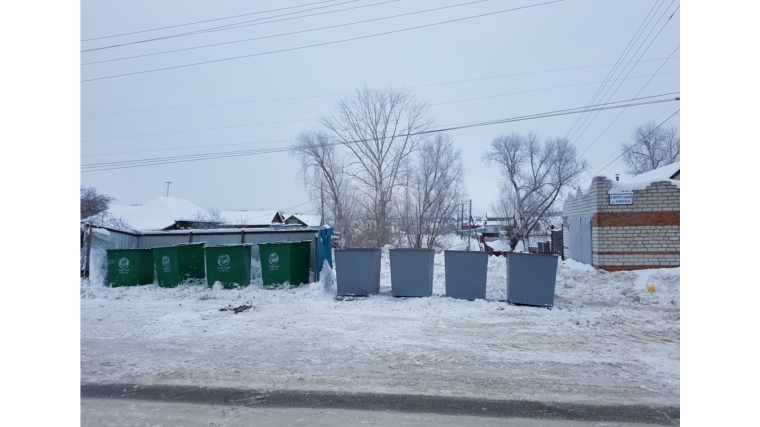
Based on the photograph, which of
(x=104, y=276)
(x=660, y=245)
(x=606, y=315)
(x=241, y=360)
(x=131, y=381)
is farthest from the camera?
(x=660, y=245)

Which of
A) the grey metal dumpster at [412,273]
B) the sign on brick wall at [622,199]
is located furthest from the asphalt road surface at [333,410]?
the sign on brick wall at [622,199]

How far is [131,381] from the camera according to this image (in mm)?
5305

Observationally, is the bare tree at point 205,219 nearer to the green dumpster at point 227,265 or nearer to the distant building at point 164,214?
the distant building at point 164,214

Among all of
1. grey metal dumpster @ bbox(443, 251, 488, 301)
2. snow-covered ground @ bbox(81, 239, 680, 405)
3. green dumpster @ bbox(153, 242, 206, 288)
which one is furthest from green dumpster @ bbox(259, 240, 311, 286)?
grey metal dumpster @ bbox(443, 251, 488, 301)

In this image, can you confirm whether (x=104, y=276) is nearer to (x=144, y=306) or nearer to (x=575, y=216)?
(x=144, y=306)

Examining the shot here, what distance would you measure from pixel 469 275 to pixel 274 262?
16.2 feet

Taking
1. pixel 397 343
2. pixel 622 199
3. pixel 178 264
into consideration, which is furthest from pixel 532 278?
pixel 178 264

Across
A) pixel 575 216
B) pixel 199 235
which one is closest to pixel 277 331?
pixel 199 235

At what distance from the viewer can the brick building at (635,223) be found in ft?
47.6

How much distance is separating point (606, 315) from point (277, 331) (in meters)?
6.11

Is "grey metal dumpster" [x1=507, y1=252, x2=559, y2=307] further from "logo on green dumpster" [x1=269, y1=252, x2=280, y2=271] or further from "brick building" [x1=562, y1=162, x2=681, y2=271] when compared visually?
"brick building" [x1=562, y1=162, x2=681, y2=271]

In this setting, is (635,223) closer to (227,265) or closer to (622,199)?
(622,199)

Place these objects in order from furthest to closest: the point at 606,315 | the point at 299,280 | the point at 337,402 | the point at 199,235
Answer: the point at 199,235 → the point at 299,280 → the point at 606,315 → the point at 337,402

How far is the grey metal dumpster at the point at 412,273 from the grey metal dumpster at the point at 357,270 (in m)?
0.55
